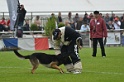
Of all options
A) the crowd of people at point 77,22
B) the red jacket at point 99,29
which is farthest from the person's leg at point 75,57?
the crowd of people at point 77,22

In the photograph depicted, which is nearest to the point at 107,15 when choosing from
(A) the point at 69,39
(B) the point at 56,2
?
(B) the point at 56,2

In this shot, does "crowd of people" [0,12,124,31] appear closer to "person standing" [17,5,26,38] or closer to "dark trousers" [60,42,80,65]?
"person standing" [17,5,26,38]

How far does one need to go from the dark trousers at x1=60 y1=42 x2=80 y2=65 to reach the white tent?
22545 millimetres

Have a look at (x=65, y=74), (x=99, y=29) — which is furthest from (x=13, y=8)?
(x=65, y=74)

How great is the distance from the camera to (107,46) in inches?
1234

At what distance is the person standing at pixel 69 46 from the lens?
48.1ft

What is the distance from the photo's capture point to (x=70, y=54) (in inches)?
579

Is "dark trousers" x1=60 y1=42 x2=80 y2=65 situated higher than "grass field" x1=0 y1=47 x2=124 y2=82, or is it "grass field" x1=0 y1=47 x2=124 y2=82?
"dark trousers" x1=60 y1=42 x2=80 y2=65

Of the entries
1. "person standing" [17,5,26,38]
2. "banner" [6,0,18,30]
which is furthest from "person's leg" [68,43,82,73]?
"person standing" [17,5,26,38]

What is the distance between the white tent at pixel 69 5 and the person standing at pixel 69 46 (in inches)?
885

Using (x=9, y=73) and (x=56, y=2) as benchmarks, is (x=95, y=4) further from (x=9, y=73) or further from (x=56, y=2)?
(x=9, y=73)

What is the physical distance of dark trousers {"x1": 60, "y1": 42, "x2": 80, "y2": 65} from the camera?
14668mm

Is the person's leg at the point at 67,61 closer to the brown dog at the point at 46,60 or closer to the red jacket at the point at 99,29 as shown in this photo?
the brown dog at the point at 46,60

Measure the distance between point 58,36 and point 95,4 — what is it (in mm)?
24676
